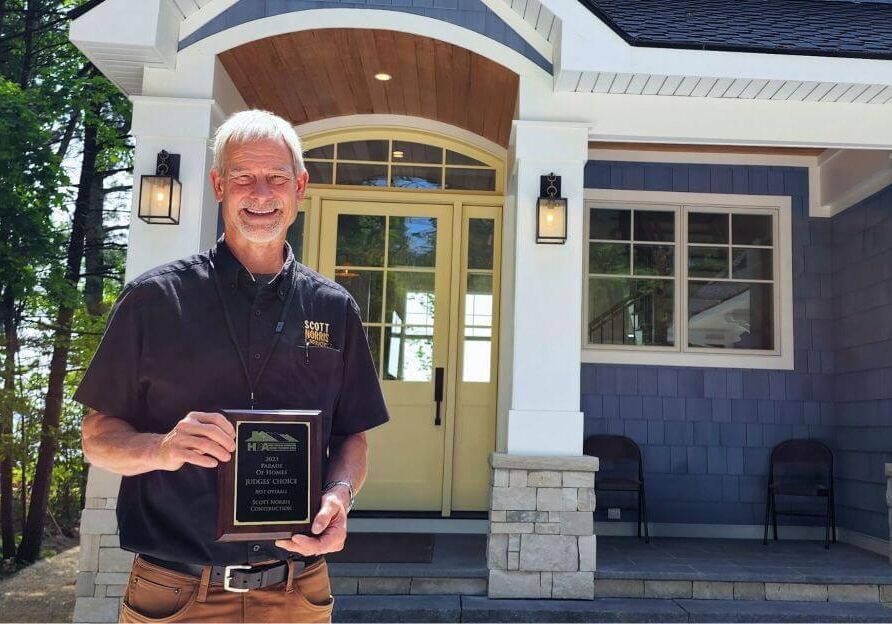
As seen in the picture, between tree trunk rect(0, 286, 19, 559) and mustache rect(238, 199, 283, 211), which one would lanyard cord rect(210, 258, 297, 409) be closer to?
mustache rect(238, 199, 283, 211)

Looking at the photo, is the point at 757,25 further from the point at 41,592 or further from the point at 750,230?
the point at 41,592

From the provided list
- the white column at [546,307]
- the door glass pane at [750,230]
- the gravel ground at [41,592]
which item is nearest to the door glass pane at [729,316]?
the door glass pane at [750,230]

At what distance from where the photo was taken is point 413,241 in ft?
17.8

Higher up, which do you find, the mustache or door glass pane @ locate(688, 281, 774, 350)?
door glass pane @ locate(688, 281, 774, 350)

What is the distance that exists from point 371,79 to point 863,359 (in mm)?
3734

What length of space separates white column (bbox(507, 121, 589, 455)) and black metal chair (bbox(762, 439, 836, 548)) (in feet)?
7.07

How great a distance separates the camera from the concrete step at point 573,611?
12.2 ft

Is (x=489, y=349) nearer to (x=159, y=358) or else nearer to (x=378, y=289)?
(x=378, y=289)

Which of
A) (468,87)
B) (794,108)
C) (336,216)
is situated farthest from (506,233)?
(794,108)

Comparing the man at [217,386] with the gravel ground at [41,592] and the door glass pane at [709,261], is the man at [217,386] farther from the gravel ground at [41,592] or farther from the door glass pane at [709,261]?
the door glass pane at [709,261]

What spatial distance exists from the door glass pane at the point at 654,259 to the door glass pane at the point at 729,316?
23 cm

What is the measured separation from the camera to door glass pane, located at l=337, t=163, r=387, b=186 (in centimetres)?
543

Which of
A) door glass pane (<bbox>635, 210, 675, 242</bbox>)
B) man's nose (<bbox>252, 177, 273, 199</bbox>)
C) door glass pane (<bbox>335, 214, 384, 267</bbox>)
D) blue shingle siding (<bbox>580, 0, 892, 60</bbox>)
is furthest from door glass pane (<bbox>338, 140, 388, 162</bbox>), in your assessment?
man's nose (<bbox>252, 177, 273, 199</bbox>)

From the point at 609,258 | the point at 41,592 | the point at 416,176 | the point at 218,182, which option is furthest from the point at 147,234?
the point at 609,258
